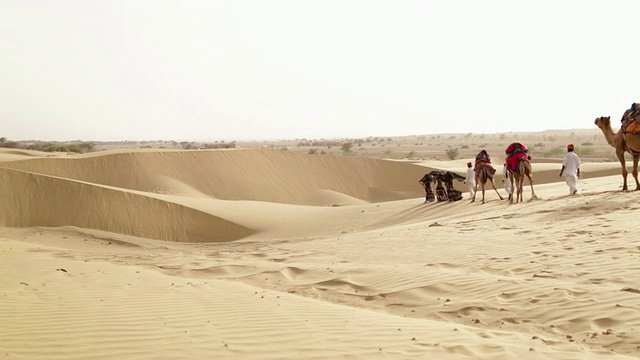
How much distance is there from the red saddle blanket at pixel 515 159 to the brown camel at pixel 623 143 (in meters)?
2.31

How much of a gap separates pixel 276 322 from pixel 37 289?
164 inches

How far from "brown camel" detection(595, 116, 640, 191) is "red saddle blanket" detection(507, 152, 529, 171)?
231 centimetres

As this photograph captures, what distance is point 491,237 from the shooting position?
12211mm

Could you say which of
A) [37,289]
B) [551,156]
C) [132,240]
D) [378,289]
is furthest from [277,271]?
[551,156]

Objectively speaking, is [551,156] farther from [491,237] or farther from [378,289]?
[378,289]

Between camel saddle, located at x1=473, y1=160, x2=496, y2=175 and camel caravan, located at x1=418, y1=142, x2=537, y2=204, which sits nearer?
camel caravan, located at x1=418, y1=142, x2=537, y2=204

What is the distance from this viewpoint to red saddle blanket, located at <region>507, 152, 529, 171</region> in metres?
17.5

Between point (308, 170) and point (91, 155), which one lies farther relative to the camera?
point (308, 170)

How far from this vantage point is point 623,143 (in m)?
16.3

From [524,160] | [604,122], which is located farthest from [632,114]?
[524,160]

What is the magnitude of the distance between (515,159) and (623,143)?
281 cm

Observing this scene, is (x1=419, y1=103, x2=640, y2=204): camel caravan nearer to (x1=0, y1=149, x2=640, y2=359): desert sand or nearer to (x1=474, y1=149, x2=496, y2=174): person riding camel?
(x1=474, y1=149, x2=496, y2=174): person riding camel

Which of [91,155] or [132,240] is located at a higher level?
[91,155]

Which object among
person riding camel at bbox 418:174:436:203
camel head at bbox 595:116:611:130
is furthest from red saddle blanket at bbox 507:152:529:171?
person riding camel at bbox 418:174:436:203
